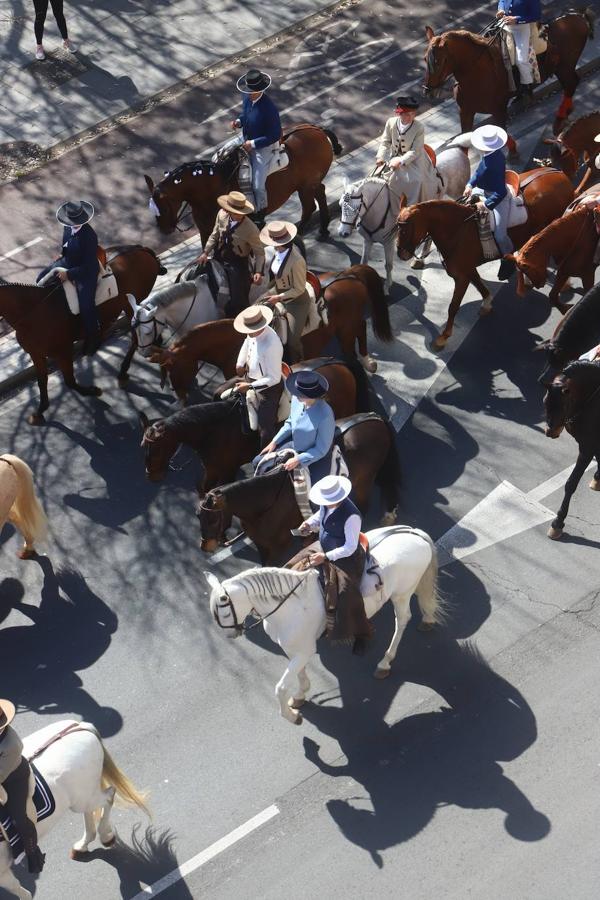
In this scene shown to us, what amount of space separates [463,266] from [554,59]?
5.16m

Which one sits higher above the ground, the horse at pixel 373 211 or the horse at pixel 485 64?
the horse at pixel 485 64

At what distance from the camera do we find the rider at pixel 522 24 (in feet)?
52.8

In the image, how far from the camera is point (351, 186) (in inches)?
559

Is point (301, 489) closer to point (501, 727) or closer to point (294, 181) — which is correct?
point (501, 727)

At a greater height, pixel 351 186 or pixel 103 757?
pixel 351 186

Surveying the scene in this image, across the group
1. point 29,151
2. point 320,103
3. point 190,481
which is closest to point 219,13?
point 320,103

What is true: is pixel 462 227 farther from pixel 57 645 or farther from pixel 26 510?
pixel 57 645

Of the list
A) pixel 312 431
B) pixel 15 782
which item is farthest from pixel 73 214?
pixel 15 782

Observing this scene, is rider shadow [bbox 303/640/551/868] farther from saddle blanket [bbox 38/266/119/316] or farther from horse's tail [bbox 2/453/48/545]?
saddle blanket [bbox 38/266/119/316]

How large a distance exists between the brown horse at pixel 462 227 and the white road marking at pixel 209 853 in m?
6.73

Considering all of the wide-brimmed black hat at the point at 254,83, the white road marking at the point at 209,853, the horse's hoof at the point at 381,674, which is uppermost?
the wide-brimmed black hat at the point at 254,83

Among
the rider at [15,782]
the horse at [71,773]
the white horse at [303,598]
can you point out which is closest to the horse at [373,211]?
the white horse at [303,598]

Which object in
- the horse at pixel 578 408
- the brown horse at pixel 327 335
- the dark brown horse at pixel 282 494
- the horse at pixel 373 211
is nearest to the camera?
the dark brown horse at pixel 282 494

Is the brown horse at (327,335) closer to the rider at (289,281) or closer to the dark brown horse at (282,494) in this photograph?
the rider at (289,281)
